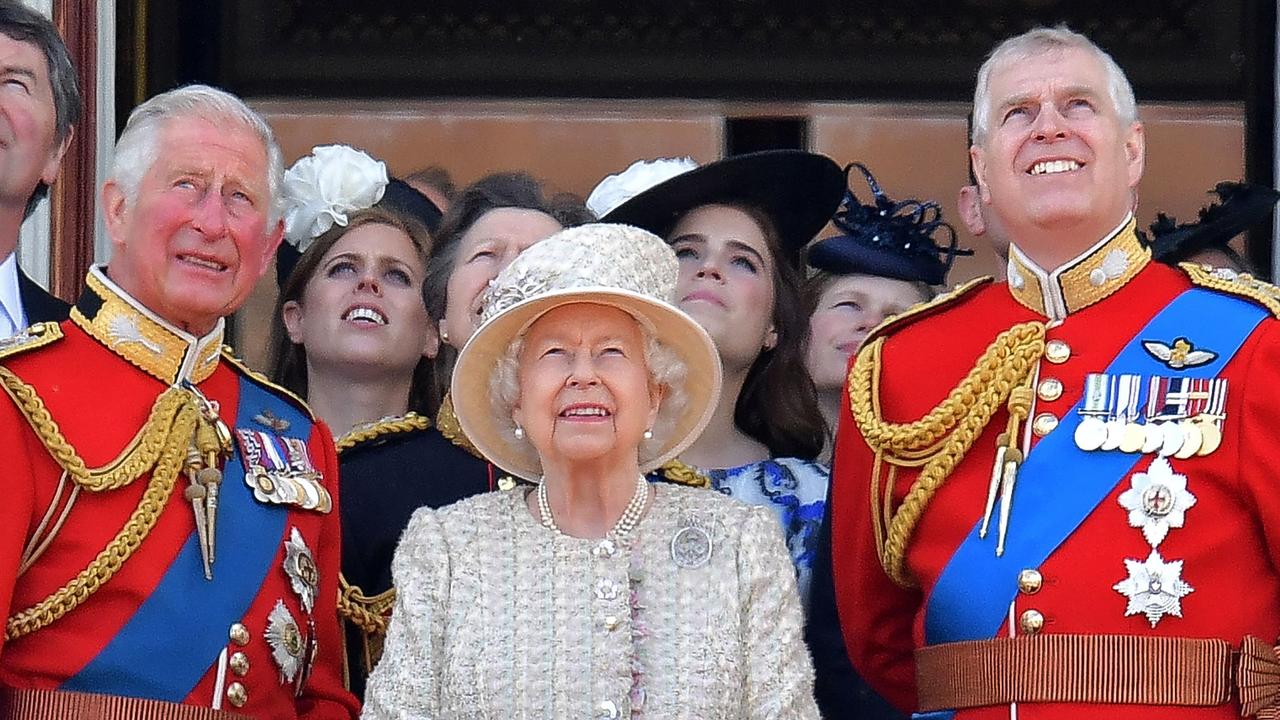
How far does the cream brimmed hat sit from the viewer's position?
3.52 meters

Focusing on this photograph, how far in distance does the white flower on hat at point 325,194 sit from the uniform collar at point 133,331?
1029mm

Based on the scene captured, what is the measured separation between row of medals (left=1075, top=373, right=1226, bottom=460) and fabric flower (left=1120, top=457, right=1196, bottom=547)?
0.11 feet

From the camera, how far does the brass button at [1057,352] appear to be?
3727 mm

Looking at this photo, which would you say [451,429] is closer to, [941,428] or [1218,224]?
[941,428]

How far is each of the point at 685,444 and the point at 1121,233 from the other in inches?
28.7

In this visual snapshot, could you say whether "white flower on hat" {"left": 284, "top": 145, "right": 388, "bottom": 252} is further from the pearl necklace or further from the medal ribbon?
the medal ribbon

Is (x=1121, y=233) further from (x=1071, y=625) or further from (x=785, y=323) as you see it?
(x=785, y=323)

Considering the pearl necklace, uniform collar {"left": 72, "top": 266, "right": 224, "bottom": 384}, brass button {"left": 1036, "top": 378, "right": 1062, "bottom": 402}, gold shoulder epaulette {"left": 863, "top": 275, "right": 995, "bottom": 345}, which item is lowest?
the pearl necklace

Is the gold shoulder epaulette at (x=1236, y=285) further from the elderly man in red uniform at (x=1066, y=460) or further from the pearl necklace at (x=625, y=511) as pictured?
the pearl necklace at (x=625, y=511)

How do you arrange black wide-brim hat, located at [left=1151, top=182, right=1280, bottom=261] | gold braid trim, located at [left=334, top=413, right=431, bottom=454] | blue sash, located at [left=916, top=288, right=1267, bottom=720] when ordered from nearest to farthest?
1. blue sash, located at [left=916, top=288, right=1267, bottom=720]
2. gold braid trim, located at [left=334, top=413, right=431, bottom=454]
3. black wide-brim hat, located at [left=1151, top=182, right=1280, bottom=261]

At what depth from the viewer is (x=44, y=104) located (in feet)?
14.2

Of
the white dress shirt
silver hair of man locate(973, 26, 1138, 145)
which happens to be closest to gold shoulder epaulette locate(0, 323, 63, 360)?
the white dress shirt

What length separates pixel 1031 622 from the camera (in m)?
3.58

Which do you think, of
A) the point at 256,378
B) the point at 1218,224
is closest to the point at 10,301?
the point at 256,378
